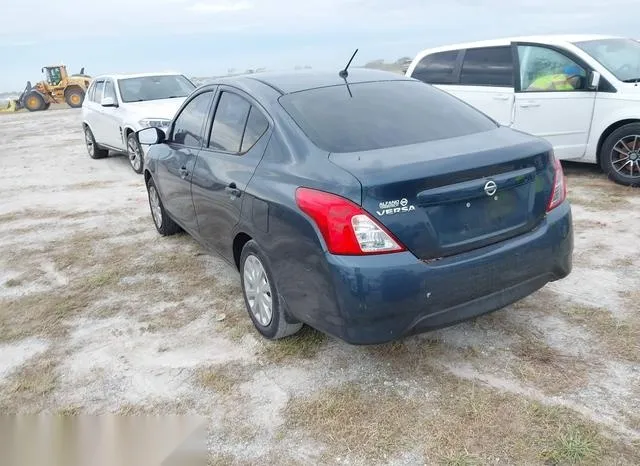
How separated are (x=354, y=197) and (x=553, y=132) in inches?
212

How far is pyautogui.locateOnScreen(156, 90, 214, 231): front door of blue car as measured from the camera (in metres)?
4.41

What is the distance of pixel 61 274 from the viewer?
5.20 m

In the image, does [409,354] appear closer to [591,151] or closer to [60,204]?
[591,151]

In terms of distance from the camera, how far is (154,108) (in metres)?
9.45

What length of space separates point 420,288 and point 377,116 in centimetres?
120

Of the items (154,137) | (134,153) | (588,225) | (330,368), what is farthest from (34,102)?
(330,368)

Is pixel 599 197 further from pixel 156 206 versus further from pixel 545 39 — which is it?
pixel 156 206

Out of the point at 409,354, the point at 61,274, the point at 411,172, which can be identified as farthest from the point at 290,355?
the point at 61,274

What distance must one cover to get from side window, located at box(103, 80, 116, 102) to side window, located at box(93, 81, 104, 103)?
31 centimetres

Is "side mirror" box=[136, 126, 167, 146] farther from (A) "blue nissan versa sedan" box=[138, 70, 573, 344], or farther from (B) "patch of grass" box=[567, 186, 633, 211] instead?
(B) "patch of grass" box=[567, 186, 633, 211]

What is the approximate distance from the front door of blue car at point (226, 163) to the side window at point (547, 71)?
4765 mm

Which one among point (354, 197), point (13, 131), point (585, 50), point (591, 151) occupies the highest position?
point (585, 50)

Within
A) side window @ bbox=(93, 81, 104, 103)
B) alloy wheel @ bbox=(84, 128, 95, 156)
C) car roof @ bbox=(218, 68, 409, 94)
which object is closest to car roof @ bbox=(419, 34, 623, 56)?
car roof @ bbox=(218, 68, 409, 94)

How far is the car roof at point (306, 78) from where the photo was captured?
3752 mm
